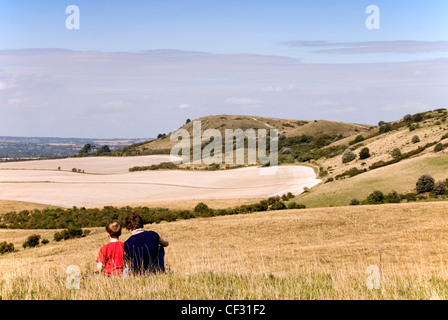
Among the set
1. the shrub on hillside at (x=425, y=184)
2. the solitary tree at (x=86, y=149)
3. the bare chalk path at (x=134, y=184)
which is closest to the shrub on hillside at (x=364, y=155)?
the bare chalk path at (x=134, y=184)

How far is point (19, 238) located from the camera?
41.7m

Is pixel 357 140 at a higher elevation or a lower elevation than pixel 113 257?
higher

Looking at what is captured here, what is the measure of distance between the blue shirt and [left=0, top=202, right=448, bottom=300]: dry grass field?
24.2 inches

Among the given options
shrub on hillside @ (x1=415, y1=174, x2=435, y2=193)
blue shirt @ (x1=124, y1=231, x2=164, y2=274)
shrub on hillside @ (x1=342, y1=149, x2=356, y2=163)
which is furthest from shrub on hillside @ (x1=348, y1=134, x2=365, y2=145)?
blue shirt @ (x1=124, y1=231, x2=164, y2=274)

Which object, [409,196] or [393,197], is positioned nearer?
[409,196]

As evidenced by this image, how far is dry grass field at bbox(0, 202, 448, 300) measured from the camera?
9297mm

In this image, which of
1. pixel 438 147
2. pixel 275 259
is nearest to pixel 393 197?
pixel 438 147

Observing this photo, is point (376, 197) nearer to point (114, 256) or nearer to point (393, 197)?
point (393, 197)

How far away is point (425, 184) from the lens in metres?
55.6

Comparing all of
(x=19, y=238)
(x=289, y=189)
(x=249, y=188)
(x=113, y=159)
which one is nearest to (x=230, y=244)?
(x=19, y=238)

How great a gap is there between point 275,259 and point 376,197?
3504 cm

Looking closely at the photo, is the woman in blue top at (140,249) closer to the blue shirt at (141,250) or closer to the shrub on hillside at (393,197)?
the blue shirt at (141,250)
